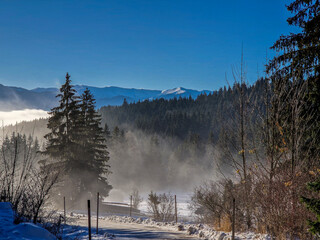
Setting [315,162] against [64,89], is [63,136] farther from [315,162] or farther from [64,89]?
[315,162]

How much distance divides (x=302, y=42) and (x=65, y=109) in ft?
81.4

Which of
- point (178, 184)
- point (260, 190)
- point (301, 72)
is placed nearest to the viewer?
point (260, 190)

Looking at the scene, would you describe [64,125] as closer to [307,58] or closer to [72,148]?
[72,148]

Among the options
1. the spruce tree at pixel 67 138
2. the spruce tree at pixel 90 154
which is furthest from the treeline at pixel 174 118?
the spruce tree at pixel 67 138

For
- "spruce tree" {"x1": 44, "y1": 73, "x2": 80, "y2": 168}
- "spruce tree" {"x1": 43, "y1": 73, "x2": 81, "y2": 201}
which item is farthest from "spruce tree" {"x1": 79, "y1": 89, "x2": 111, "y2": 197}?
"spruce tree" {"x1": 44, "y1": 73, "x2": 80, "y2": 168}

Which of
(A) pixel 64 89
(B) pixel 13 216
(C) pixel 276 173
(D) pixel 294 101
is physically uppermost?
(A) pixel 64 89

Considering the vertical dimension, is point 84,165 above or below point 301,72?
below

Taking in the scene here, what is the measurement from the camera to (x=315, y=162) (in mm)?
8422

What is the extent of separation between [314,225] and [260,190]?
3.81m

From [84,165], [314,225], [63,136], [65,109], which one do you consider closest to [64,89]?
[65,109]

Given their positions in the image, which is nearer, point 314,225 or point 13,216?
point 314,225

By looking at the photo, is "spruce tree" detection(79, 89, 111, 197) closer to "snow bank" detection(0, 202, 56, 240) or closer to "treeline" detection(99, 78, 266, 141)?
"snow bank" detection(0, 202, 56, 240)

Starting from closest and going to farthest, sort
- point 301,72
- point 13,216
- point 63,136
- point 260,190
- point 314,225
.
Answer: point 314,225 < point 13,216 < point 260,190 < point 301,72 < point 63,136

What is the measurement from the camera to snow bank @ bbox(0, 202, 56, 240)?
6633 mm
